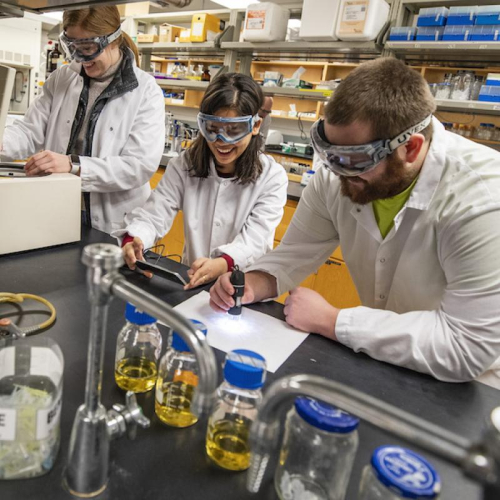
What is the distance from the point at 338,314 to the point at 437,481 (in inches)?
23.8

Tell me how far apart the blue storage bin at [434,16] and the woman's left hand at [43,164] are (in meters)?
2.93

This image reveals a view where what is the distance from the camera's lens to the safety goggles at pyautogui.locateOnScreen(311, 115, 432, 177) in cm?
105

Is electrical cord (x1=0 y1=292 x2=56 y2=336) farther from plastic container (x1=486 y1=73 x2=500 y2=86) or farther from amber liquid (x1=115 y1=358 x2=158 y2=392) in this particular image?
plastic container (x1=486 y1=73 x2=500 y2=86)

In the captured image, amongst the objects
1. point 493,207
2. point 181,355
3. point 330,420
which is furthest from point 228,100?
point 330,420

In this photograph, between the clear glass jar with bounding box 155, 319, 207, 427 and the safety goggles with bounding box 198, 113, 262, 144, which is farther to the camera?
the safety goggles with bounding box 198, 113, 262, 144

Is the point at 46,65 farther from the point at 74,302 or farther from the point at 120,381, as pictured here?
the point at 120,381

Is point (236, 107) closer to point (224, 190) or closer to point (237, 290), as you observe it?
point (224, 190)

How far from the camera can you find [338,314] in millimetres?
1089

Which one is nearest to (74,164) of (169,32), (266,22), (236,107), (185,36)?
(236,107)

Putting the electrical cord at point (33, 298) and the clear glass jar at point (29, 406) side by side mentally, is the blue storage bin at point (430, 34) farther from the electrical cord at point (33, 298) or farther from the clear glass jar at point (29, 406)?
the clear glass jar at point (29, 406)

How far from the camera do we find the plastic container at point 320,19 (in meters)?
3.41

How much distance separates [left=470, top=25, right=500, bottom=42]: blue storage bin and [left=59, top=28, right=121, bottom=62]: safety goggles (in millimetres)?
2626

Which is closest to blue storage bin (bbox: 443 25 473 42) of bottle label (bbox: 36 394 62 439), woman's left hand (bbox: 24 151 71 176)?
woman's left hand (bbox: 24 151 71 176)

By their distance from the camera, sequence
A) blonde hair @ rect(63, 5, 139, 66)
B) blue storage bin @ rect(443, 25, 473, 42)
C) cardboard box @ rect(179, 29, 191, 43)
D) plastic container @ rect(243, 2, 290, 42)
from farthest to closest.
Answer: cardboard box @ rect(179, 29, 191, 43) → plastic container @ rect(243, 2, 290, 42) → blue storage bin @ rect(443, 25, 473, 42) → blonde hair @ rect(63, 5, 139, 66)
